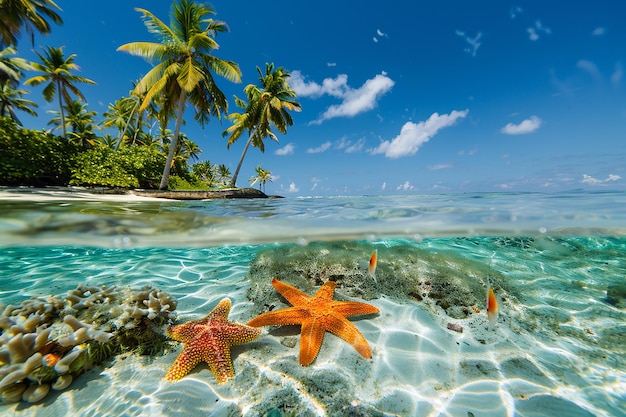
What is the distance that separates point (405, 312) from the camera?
471 cm

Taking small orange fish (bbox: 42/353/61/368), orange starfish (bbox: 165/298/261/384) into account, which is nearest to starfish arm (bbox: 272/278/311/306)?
orange starfish (bbox: 165/298/261/384)

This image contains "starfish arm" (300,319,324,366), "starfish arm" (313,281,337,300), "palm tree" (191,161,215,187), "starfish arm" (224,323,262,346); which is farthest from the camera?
"palm tree" (191,161,215,187)

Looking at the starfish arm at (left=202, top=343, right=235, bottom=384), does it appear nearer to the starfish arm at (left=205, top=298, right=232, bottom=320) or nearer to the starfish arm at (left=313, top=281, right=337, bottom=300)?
the starfish arm at (left=205, top=298, right=232, bottom=320)

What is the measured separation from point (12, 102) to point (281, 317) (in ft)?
163

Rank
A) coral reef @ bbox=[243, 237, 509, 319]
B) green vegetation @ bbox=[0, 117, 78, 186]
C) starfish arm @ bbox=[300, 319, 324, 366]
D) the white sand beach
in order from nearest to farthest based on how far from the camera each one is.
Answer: starfish arm @ bbox=[300, 319, 324, 366] < coral reef @ bbox=[243, 237, 509, 319] < the white sand beach < green vegetation @ bbox=[0, 117, 78, 186]

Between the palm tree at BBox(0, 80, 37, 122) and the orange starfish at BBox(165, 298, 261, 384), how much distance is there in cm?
4421

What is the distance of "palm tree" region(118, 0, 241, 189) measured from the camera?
16.0m

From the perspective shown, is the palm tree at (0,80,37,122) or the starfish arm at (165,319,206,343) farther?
the palm tree at (0,80,37,122)

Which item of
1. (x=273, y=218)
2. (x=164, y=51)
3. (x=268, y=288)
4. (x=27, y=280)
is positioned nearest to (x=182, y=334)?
(x=268, y=288)

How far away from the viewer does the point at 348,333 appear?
3516mm

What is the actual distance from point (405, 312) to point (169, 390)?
3916 mm

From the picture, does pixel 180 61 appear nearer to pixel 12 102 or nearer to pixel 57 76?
pixel 57 76

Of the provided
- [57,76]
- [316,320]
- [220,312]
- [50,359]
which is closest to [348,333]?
[316,320]

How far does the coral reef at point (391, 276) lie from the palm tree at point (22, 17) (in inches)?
959
